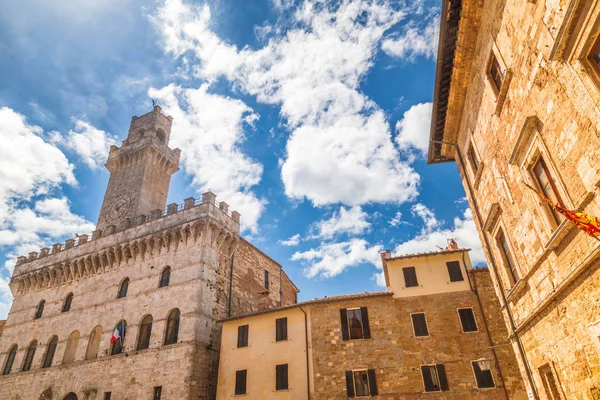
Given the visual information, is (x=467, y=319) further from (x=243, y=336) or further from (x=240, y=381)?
(x=240, y=381)

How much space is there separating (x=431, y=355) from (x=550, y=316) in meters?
10.4

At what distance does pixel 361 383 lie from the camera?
56.9ft

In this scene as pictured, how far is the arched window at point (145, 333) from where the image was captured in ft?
75.2

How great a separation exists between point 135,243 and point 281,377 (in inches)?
563

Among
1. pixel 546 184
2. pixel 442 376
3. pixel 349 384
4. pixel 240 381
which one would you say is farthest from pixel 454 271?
pixel 546 184

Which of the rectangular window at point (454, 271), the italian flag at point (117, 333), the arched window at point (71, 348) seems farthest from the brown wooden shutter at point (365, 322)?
the arched window at point (71, 348)

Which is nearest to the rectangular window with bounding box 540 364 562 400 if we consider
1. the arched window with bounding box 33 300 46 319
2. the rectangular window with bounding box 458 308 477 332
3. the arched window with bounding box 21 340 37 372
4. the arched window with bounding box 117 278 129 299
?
the rectangular window with bounding box 458 308 477 332

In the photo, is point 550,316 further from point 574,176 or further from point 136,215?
point 136,215

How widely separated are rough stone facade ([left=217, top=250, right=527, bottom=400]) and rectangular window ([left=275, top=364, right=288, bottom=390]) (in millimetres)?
200

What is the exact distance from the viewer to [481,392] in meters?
16.0

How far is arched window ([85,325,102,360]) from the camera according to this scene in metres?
24.6

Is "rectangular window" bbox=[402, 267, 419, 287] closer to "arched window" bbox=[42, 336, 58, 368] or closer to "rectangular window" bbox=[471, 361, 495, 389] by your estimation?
"rectangular window" bbox=[471, 361, 495, 389]

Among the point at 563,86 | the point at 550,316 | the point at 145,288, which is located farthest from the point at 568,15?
the point at 145,288

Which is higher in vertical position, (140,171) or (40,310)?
(140,171)
